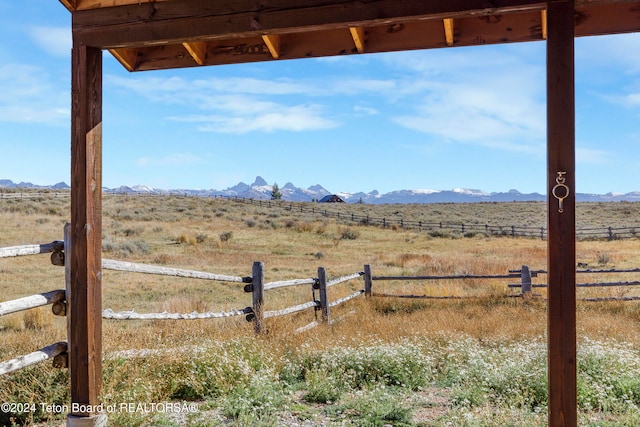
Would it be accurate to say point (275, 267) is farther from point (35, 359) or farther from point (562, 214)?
point (562, 214)

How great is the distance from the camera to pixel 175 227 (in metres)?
31.9

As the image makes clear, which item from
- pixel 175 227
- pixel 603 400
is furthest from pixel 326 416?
pixel 175 227

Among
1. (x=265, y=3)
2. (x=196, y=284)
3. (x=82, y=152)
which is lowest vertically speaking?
(x=196, y=284)

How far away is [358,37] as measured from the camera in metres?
4.40

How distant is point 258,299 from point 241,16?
15.6 feet

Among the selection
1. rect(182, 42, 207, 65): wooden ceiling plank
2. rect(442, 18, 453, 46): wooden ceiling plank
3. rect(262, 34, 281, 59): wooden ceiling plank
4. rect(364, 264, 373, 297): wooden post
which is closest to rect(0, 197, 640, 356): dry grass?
rect(364, 264, 373, 297): wooden post

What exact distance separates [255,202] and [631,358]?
54.4m

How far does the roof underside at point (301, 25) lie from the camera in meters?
3.77

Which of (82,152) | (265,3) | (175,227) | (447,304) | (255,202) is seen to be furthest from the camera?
(255,202)

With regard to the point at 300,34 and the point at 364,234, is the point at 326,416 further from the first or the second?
the point at 364,234

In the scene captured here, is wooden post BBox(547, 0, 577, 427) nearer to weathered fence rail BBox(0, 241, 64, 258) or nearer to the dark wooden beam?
the dark wooden beam

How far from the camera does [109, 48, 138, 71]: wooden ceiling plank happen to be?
4.69m

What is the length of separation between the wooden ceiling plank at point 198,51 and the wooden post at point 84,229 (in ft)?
2.59

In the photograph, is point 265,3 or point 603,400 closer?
A: point 265,3
